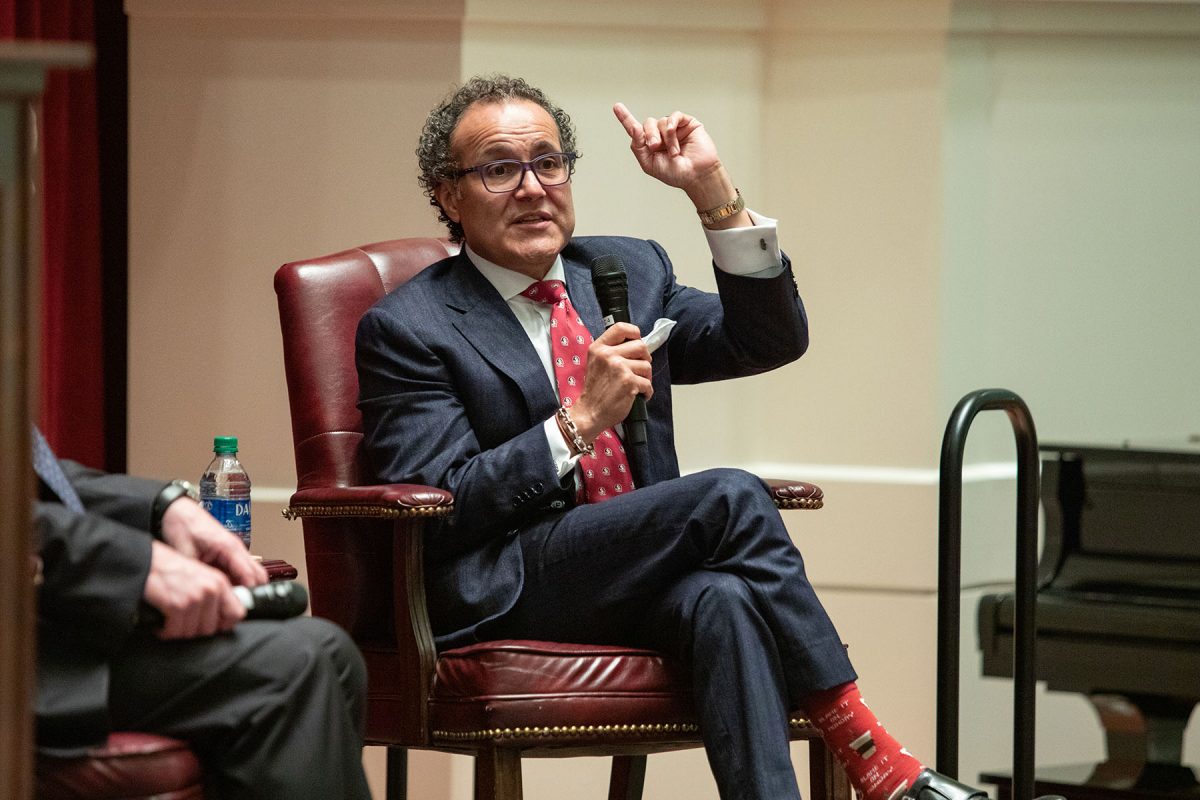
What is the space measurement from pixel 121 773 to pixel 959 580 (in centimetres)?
138

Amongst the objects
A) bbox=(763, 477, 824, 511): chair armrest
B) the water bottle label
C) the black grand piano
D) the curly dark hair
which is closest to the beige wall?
the black grand piano

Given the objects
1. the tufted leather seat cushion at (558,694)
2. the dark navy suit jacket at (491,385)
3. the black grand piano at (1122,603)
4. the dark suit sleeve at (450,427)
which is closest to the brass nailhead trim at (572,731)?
the tufted leather seat cushion at (558,694)

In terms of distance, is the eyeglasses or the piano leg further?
the piano leg

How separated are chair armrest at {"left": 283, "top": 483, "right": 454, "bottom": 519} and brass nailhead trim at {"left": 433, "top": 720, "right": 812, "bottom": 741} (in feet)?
1.07

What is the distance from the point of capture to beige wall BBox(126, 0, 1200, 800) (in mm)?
3561

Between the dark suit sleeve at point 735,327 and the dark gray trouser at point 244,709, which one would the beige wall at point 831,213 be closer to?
the dark suit sleeve at point 735,327

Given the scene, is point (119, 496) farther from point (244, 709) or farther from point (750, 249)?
point (750, 249)

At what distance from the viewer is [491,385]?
251 cm

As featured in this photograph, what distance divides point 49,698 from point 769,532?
1.05 m

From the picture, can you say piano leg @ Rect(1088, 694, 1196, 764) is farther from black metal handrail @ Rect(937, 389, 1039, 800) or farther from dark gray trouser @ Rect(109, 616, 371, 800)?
dark gray trouser @ Rect(109, 616, 371, 800)

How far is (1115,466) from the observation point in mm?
3344

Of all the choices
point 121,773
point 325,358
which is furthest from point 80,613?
point 325,358

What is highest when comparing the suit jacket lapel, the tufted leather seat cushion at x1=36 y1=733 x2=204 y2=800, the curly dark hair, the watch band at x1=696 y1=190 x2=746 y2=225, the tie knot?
the curly dark hair

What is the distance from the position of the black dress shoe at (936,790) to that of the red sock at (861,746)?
1cm
